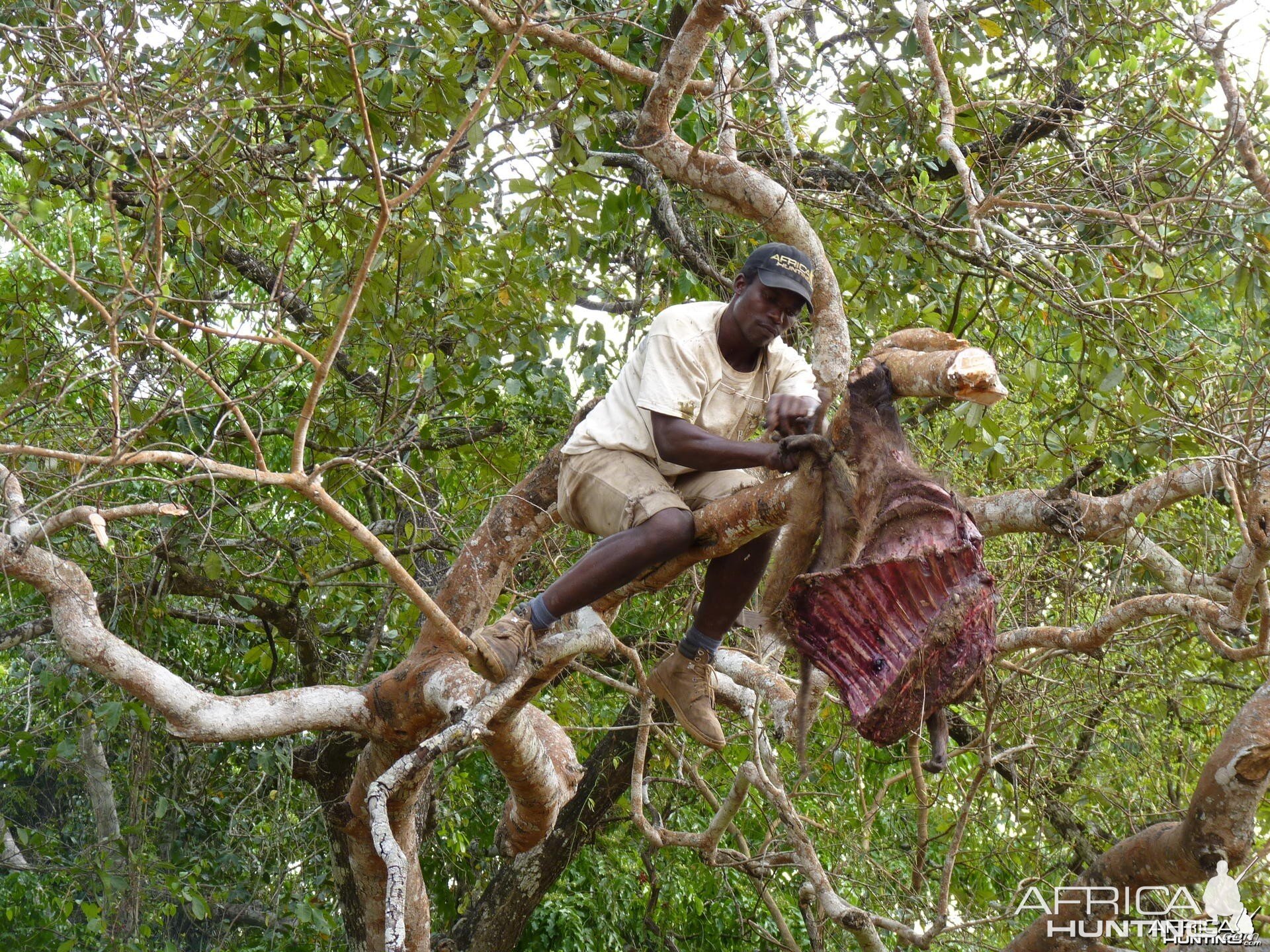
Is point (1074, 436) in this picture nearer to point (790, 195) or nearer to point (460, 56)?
point (790, 195)

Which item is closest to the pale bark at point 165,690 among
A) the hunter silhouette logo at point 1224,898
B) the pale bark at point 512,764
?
the pale bark at point 512,764

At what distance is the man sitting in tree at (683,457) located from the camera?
2.94 metres

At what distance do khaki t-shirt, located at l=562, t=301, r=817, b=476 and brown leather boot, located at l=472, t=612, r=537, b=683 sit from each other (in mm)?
520

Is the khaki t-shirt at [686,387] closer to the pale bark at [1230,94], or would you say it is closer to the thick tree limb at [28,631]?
the pale bark at [1230,94]

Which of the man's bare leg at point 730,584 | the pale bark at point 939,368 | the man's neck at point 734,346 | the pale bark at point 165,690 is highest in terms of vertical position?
the pale bark at point 939,368

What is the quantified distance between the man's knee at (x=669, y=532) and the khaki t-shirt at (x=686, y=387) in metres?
0.19

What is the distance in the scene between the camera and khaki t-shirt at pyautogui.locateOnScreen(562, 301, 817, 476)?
3.00 meters

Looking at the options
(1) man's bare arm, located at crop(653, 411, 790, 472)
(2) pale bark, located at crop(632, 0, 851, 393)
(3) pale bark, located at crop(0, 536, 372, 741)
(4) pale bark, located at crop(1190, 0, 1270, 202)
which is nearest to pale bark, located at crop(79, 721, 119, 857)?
(3) pale bark, located at crop(0, 536, 372, 741)

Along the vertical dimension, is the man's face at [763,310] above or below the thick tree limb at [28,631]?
above

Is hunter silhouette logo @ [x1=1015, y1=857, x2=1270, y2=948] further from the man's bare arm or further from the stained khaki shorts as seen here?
the man's bare arm

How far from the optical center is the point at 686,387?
3002 mm

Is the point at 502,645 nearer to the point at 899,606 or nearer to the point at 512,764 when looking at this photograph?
the point at 512,764

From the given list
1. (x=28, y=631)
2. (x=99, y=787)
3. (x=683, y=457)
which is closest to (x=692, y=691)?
(x=683, y=457)

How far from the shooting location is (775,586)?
2.67 m
